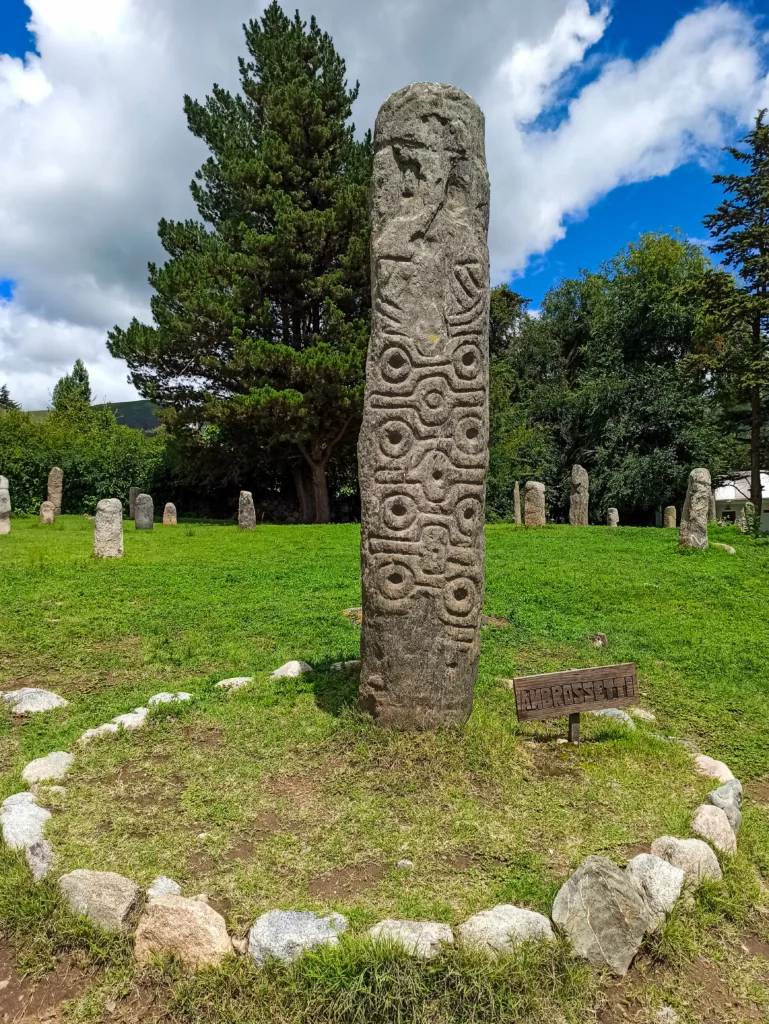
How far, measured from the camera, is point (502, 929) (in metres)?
2.50

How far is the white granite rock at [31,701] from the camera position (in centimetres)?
473

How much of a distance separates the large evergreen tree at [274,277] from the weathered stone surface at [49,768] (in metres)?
15.8

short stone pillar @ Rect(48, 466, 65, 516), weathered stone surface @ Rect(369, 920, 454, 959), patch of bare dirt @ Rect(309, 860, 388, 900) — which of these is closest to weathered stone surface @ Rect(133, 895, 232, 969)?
patch of bare dirt @ Rect(309, 860, 388, 900)

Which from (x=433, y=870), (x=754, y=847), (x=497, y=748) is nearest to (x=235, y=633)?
(x=497, y=748)

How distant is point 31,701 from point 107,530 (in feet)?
24.7

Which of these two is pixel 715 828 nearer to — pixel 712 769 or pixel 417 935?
pixel 712 769

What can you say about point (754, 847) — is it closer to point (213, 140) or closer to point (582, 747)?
point (582, 747)

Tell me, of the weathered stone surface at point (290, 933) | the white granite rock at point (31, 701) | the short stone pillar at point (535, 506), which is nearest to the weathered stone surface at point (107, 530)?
the white granite rock at point (31, 701)

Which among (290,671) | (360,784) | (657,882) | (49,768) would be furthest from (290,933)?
(290,671)

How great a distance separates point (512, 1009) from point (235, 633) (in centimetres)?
523

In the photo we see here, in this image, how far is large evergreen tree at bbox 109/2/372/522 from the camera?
65.0ft

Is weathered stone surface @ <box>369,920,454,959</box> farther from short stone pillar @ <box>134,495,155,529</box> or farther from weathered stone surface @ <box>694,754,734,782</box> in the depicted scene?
short stone pillar @ <box>134,495,155,529</box>

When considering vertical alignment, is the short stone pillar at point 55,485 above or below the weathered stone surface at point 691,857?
above

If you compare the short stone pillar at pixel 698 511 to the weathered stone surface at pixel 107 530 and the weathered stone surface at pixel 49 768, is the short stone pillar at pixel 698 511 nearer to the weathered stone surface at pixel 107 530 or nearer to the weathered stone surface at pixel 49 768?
the weathered stone surface at pixel 107 530
